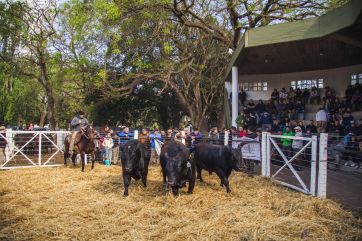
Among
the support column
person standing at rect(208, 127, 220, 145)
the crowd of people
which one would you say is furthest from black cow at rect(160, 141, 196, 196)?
the support column

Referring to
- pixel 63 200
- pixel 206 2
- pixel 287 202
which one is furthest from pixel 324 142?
pixel 206 2

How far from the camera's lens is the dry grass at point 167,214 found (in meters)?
6.12

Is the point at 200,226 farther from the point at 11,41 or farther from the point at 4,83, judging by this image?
the point at 4,83

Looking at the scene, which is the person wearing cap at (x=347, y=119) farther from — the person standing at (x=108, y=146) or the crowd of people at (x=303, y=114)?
the person standing at (x=108, y=146)

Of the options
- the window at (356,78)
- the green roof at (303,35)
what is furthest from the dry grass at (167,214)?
the window at (356,78)

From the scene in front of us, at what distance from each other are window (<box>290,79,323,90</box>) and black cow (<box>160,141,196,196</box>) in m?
13.6

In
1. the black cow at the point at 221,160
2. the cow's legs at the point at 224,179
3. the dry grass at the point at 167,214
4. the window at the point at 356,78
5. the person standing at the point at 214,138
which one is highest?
the window at the point at 356,78

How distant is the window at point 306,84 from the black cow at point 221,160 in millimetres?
12211

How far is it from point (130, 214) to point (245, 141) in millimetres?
6032

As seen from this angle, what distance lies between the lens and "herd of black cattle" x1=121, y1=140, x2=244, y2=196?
28.0 feet

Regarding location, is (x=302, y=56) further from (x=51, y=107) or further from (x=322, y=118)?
(x=51, y=107)

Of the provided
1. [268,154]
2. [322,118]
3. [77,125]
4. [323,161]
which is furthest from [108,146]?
[323,161]

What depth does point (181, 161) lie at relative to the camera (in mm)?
8555

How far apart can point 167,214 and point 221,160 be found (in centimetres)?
307
